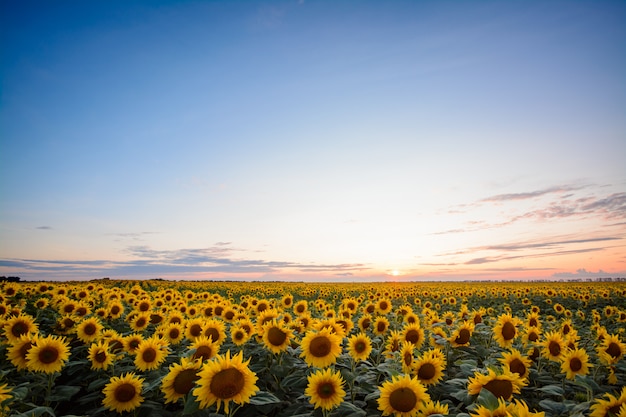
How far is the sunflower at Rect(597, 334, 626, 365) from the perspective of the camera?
6191mm

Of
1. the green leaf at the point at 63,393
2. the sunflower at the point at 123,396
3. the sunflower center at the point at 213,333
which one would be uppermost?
the sunflower center at the point at 213,333

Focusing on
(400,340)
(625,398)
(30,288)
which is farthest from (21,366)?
(30,288)

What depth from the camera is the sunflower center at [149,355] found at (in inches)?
211

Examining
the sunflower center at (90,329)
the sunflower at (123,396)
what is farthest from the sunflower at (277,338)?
the sunflower center at (90,329)

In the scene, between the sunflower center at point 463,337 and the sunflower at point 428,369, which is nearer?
the sunflower at point 428,369

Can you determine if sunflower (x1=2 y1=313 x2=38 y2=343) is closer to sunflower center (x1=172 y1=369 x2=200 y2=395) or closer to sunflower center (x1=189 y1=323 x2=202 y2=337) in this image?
sunflower center (x1=189 y1=323 x2=202 y2=337)

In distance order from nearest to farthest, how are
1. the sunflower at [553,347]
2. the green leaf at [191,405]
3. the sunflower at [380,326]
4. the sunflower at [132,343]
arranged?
the green leaf at [191,405]
the sunflower at [132,343]
the sunflower at [553,347]
the sunflower at [380,326]

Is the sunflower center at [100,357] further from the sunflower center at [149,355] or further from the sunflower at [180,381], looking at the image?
Result: the sunflower at [180,381]

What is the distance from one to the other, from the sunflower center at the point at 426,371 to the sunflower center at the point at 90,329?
6271mm

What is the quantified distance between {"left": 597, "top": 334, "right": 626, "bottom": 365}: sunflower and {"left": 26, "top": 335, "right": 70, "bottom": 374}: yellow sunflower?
8915 mm

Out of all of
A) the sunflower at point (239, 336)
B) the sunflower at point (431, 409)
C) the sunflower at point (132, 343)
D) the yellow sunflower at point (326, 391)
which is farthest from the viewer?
the sunflower at point (239, 336)

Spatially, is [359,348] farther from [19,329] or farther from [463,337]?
[19,329]

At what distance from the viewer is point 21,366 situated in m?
5.60

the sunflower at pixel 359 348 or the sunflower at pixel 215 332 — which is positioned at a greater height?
the sunflower at pixel 215 332
